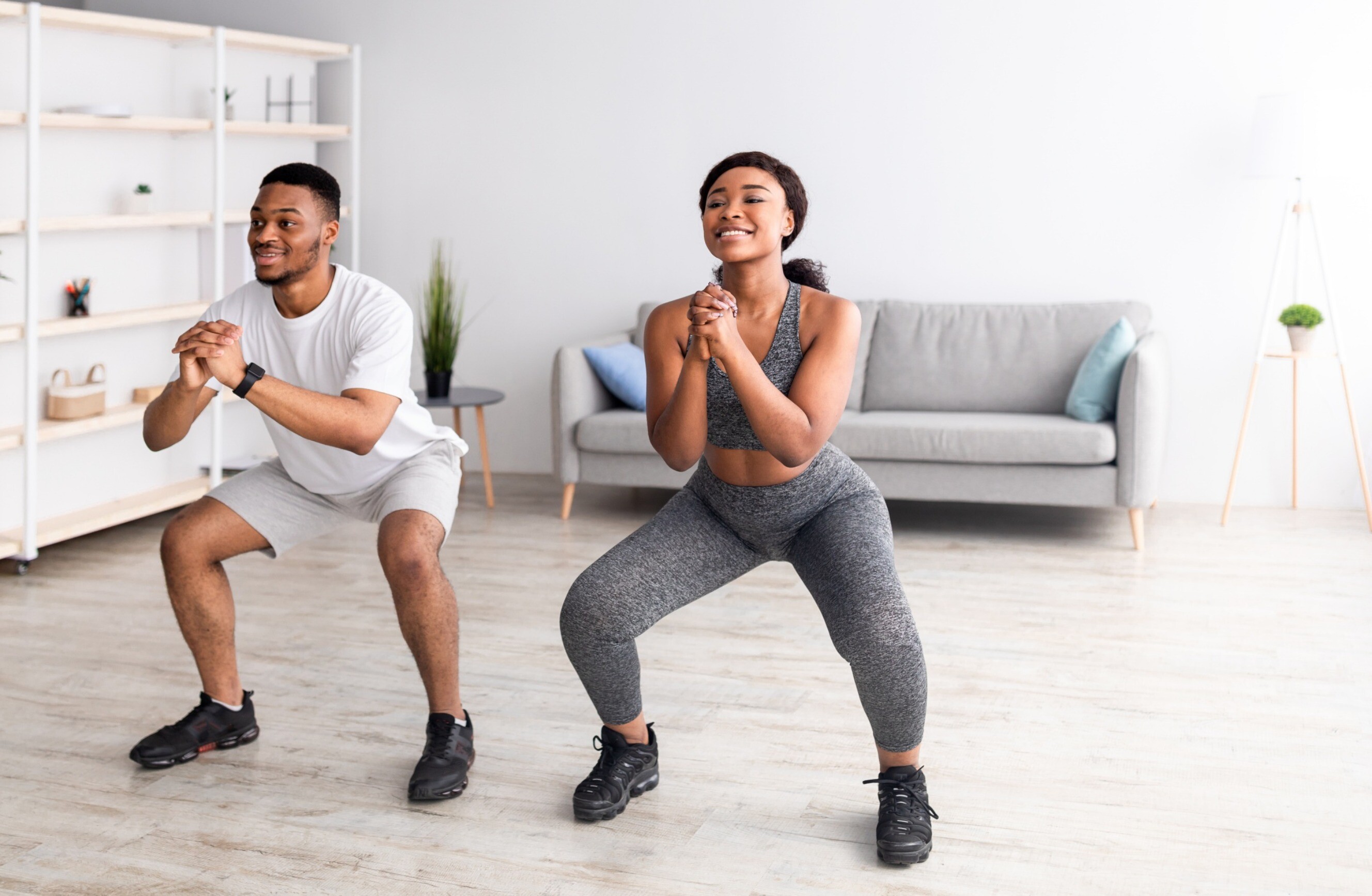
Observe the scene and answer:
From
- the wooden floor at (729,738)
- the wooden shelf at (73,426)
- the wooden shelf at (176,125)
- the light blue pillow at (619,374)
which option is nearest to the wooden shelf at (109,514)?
the wooden floor at (729,738)

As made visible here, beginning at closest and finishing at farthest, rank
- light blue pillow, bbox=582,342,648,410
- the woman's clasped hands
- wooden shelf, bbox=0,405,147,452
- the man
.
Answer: the woman's clasped hands
the man
wooden shelf, bbox=0,405,147,452
light blue pillow, bbox=582,342,648,410

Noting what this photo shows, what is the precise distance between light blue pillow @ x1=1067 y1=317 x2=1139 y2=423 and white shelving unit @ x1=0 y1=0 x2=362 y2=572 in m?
2.93

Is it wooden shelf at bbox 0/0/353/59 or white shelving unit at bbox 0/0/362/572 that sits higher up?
wooden shelf at bbox 0/0/353/59

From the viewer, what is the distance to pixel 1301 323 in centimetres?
462

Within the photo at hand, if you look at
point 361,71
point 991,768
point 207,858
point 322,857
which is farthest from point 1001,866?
point 361,71

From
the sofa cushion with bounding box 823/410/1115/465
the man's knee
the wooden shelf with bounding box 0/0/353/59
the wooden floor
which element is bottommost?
the wooden floor

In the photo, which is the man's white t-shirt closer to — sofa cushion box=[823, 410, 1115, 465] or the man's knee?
the man's knee

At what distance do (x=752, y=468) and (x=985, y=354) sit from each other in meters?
2.83

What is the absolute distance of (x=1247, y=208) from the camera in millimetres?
4902

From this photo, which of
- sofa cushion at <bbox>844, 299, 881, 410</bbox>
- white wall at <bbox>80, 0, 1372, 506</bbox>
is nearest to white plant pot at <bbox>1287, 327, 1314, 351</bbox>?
white wall at <bbox>80, 0, 1372, 506</bbox>

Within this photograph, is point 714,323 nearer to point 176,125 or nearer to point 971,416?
point 971,416

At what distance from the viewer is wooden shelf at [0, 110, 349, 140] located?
3.83 meters

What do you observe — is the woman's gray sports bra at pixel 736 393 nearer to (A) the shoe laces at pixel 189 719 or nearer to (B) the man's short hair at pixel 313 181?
(B) the man's short hair at pixel 313 181

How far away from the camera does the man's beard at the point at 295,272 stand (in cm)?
242
